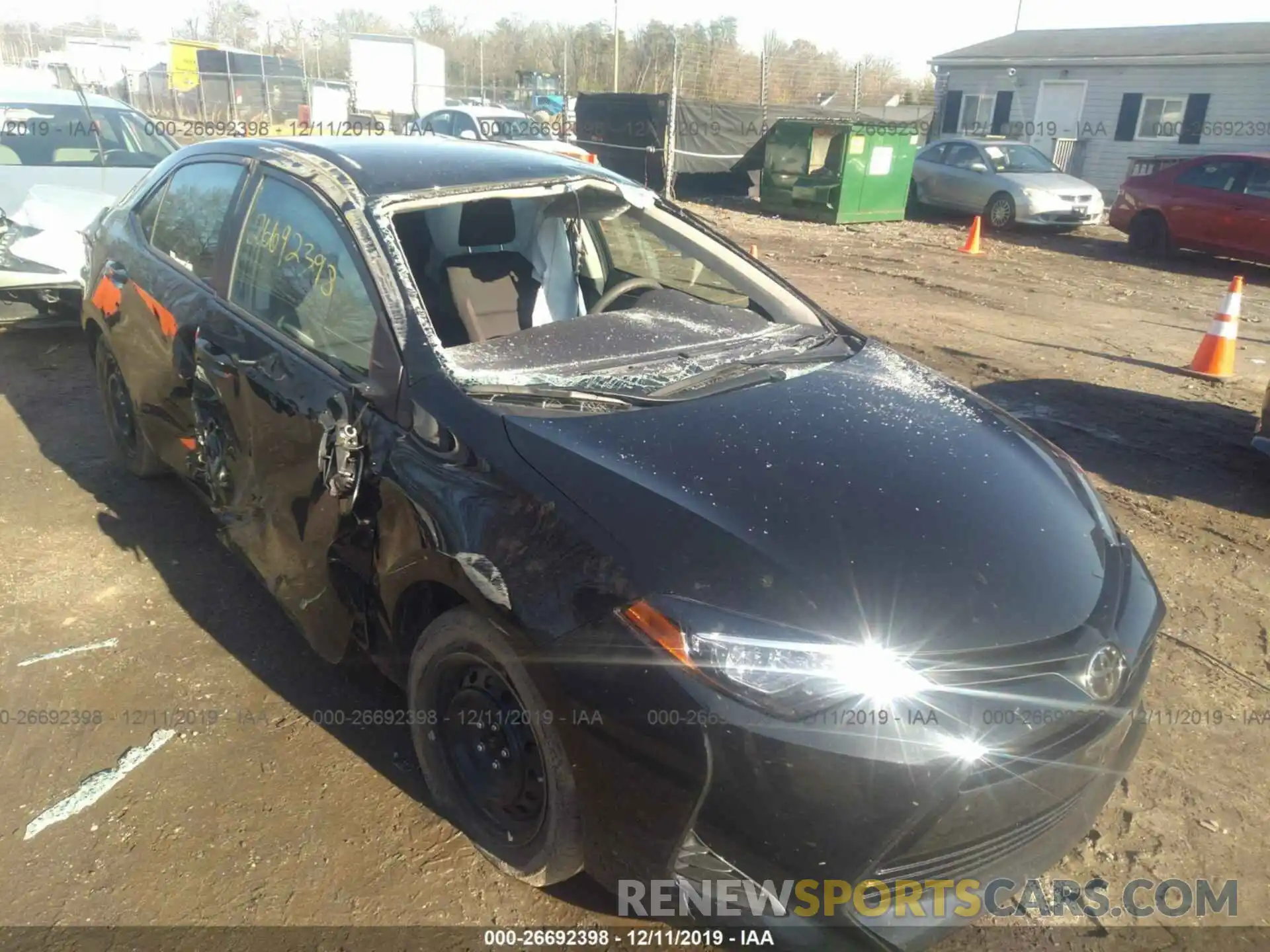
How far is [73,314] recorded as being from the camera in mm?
6531

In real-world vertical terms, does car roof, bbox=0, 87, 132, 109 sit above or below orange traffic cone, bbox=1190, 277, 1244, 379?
above

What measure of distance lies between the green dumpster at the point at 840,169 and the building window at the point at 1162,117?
9.10m

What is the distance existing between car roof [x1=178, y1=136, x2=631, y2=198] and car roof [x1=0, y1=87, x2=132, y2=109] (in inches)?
217

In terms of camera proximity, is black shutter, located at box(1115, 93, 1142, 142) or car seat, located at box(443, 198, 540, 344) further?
black shutter, located at box(1115, 93, 1142, 142)

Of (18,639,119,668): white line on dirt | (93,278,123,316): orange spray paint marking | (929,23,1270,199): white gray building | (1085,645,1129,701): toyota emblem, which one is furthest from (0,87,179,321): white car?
(929,23,1270,199): white gray building

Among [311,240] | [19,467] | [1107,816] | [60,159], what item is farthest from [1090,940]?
[60,159]

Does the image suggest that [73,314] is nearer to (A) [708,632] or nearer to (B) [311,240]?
(B) [311,240]

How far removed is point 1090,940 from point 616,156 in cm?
1835

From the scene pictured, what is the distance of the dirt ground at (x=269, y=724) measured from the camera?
241 centimetres

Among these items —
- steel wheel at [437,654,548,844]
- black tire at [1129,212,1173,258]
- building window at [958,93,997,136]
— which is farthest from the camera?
building window at [958,93,997,136]

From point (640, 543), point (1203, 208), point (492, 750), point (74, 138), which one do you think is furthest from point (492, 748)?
point (1203, 208)

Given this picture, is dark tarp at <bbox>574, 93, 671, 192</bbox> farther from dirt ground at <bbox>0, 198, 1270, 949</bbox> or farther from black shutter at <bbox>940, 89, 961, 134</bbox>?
dirt ground at <bbox>0, 198, 1270, 949</bbox>

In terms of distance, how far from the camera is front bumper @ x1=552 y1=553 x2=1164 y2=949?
6.08 ft

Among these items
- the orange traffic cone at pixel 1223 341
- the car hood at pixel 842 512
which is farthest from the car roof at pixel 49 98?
the orange traffic cone at pixel 1223 341
